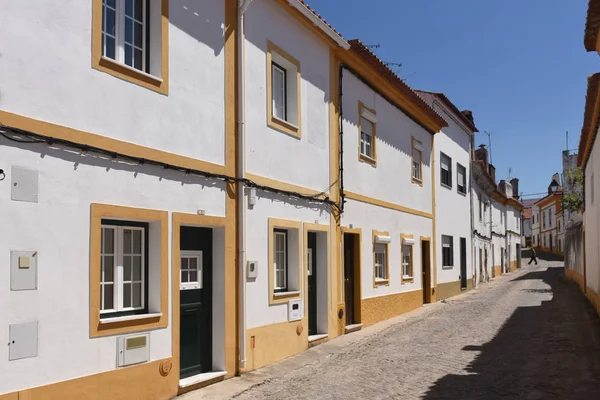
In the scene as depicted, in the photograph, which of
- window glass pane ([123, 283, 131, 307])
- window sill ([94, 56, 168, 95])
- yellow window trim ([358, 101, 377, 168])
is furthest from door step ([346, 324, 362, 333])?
window sill ([94, 56, 168, 95])

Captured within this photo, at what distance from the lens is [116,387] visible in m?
6.22

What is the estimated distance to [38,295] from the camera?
544 centimetres

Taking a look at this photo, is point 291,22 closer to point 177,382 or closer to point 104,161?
point 104,161

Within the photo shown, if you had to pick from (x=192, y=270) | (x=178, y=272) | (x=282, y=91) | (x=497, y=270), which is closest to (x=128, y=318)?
(x=178, y=272)

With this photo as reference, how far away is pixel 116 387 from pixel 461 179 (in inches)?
813

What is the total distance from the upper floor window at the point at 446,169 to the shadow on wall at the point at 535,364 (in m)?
7.87

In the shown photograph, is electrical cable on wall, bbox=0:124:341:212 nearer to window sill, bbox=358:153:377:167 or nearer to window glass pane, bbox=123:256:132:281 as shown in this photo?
window glass pane, bbox=123:256:132:281

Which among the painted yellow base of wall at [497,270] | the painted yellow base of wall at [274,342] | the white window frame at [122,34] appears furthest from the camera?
the painted yellow base of wall at [497,270]

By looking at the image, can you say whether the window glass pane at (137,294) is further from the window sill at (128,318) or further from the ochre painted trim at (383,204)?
the ochre painted trim at (383,204)

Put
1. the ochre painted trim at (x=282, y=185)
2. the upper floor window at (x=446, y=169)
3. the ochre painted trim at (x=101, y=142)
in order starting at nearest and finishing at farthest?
1. the ochre painted trim at (x=101, y=142)
2. the ochre painted trim at (x=282, y=185)
3. the upper floor window at (x=446, y=169)

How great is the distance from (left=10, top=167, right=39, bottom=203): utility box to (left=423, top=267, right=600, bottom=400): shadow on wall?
16.1 feet

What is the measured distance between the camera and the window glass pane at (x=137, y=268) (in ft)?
22.5

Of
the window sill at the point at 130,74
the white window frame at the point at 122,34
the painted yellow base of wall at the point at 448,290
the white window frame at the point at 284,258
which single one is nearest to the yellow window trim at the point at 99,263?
the window sill at the point at 130,74

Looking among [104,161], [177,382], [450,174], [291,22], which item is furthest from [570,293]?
[104,161]
